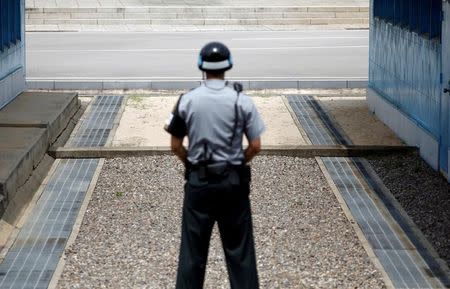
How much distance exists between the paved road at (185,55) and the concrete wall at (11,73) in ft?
14.6

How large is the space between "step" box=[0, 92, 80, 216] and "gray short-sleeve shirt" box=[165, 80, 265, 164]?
3.62 metres

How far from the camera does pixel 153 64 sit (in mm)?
23250

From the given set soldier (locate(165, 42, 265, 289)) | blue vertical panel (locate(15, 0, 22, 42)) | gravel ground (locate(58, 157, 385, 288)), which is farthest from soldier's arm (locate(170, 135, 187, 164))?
blue vertical panel (locate(15, 0, 22, 42))

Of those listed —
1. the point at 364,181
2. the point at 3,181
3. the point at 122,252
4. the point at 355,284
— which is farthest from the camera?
the point at 364,181

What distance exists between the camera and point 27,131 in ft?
42.9

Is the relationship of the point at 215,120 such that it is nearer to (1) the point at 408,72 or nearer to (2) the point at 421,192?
(2) the point at 421,192

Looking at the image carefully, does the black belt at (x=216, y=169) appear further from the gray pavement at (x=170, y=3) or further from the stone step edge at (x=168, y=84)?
the gray pavement at (x=170, y=3)

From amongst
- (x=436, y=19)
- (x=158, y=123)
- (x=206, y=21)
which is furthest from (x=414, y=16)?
(x=206, y=21)

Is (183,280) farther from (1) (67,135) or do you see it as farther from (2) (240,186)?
(1) (67,135)

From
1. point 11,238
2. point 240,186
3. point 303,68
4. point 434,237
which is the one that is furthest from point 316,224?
point 303,68

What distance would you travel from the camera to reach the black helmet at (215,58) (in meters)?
6.98

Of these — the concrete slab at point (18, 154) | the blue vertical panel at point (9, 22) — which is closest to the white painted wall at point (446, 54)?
the concrete slab at point (18, 154)

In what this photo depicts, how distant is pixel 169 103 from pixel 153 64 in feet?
19.4

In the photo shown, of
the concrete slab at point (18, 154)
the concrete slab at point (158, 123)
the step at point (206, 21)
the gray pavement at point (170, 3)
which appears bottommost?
the concrete slab at point (158, 123)
